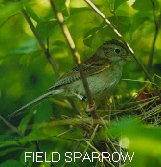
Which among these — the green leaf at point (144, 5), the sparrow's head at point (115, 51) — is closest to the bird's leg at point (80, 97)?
the sparrow's head at point (115, 51)

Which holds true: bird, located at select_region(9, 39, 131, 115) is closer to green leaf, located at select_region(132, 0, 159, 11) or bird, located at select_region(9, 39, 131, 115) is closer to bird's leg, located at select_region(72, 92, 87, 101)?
bird's leg, located at select_region(72, 92, 87, 101)

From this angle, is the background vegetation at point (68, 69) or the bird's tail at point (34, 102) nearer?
the background vegetation at point (68, 69)

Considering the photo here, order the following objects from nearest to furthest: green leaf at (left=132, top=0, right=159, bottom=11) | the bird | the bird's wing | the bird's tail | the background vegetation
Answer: the background vegetation, green leaf at (left=132, top=0, right=159, bottom=11), the bird's tail, the bird's wing, the bird

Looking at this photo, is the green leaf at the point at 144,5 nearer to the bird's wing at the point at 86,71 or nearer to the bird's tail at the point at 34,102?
the bird's wing at the point at 86,71

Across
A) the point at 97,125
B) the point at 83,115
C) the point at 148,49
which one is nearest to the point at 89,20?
the point at 148,49

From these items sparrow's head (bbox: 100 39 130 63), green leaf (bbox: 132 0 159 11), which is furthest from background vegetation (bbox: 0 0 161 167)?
sparrow's head (bbox: 100 39 130 63)
